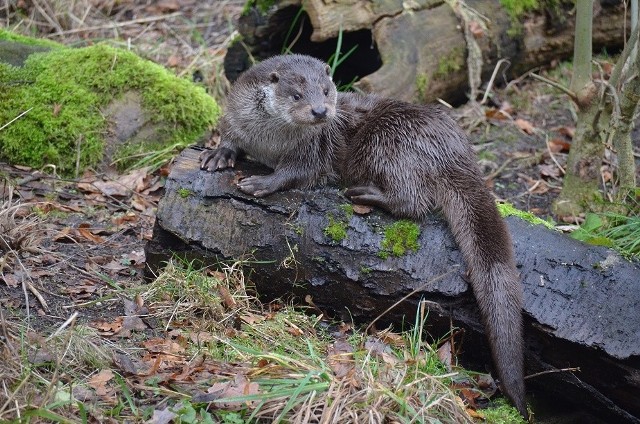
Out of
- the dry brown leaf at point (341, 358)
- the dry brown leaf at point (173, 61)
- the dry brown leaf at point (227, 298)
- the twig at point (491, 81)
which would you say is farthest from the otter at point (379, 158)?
the dry brown leaf at point (173, 61)

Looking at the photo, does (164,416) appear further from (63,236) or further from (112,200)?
(112,200)

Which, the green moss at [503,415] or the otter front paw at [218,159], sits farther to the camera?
the otter front paw at [218,159]

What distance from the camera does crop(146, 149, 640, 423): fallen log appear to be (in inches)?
132

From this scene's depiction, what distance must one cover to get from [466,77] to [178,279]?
348cm

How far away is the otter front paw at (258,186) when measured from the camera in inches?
155

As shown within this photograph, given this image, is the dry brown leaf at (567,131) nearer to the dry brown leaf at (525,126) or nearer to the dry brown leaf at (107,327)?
the dry brown leaf at (525,126)

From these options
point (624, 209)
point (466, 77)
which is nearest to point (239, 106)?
point (624, 209)

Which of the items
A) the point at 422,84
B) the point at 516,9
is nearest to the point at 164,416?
the point at 422,84

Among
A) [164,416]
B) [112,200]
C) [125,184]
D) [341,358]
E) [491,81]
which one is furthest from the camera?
[491,81]

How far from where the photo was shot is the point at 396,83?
584 cm

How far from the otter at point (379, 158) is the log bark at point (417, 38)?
1.58 m

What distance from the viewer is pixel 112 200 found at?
16.4 feet

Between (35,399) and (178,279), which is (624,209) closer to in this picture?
(178,279)

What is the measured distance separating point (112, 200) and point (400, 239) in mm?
2109
